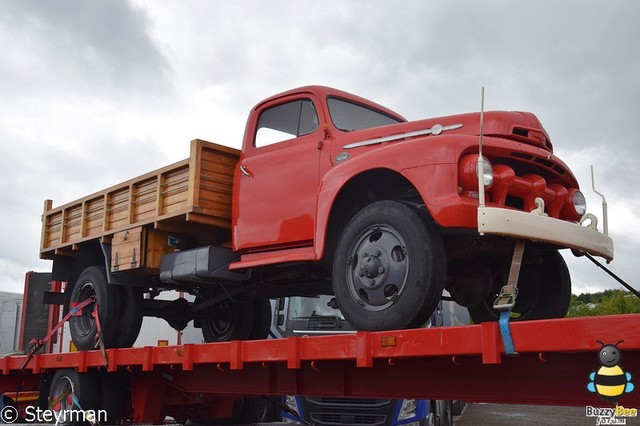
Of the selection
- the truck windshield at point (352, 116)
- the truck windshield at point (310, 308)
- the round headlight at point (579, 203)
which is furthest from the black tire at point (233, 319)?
the round headlight at point (579, 203)

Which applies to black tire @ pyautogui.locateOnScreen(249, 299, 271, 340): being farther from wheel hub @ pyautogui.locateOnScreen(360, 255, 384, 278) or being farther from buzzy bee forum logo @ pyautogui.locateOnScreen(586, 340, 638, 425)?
buzzy bee forum logo @ pyautogui.locateOnScreen(586, 340, 638, 425)

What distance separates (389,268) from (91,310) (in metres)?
4.10

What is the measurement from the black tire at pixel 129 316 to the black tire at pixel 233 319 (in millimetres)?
936

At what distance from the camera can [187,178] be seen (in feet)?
19.1

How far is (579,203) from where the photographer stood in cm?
453

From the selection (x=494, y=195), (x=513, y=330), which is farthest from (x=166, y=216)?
(x=513, y=330)

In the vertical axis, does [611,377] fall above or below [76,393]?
above

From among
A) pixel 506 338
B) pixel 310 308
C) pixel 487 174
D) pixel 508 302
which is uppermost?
pixel 487 174

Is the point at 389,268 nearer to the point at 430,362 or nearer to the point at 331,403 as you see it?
the point at 430,362

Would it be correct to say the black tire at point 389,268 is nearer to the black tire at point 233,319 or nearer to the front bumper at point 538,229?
the front bumper at point 538,229

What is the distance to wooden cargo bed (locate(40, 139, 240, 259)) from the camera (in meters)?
5.74

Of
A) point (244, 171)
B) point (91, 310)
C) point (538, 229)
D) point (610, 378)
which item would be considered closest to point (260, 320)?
point (91, 310)

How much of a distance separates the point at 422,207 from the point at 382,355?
105 cm

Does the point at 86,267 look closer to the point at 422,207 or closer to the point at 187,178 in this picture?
the point at 187,178
